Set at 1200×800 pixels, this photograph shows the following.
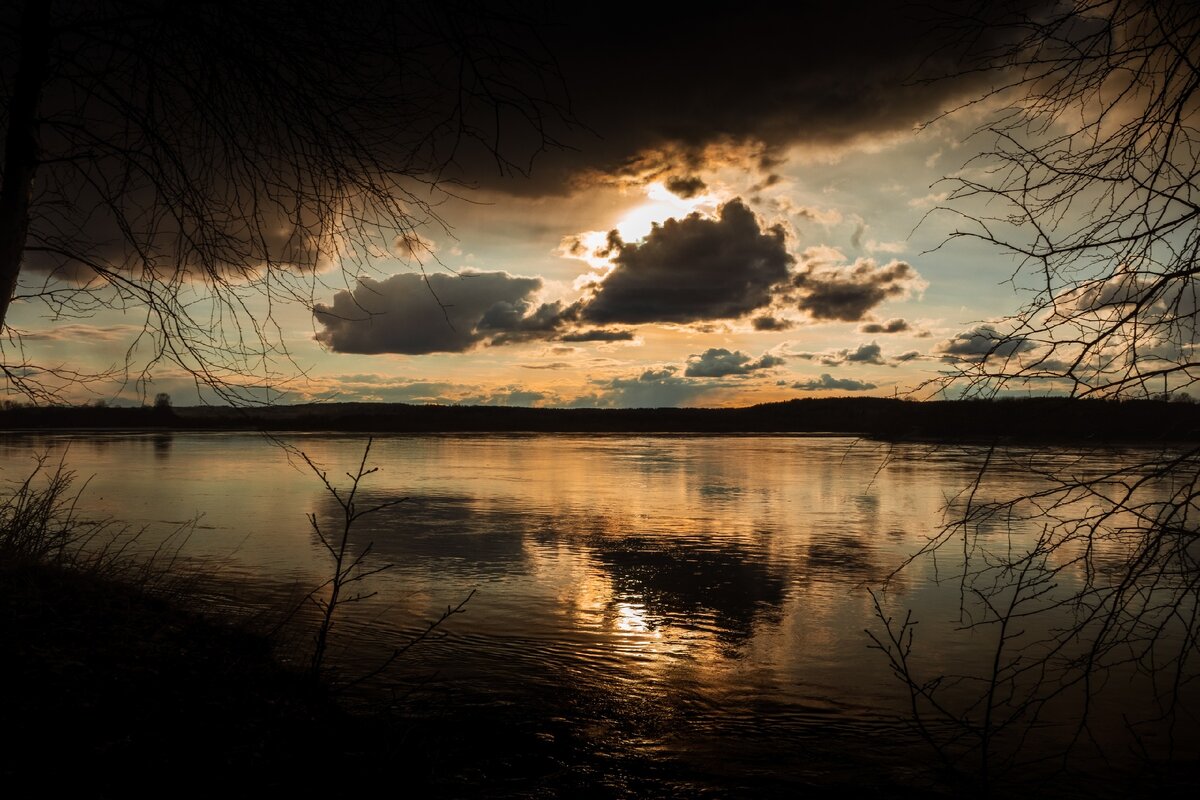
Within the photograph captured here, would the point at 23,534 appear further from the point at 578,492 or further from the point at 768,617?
the point at 578,492

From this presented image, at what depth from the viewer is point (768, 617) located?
10070 millimetres

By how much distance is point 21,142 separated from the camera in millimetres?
3729

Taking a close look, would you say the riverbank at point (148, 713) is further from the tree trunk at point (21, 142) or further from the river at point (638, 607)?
the tree trunk at point (21, 142)

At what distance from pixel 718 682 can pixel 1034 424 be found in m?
4.76

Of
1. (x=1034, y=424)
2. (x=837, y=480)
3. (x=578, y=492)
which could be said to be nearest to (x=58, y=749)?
(x=1034, y=424)

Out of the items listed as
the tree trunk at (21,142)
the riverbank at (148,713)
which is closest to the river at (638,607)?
the riverbank at (148,713)

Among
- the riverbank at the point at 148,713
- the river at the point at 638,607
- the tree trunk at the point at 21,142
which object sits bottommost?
the river at the point at 638,607

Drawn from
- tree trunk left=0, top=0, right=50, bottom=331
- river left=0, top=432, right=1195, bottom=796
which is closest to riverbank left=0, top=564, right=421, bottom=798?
river left=0, top=432, right=1195, bottom=796

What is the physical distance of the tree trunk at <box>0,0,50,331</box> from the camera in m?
3.65

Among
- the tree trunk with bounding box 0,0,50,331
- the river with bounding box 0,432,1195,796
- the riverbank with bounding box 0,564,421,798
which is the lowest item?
the river with bounding box 0,432,1195,796

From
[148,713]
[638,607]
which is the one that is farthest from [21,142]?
[638,607]

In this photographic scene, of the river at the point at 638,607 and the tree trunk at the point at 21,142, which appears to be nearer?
the tree trunk at the point at 21,142

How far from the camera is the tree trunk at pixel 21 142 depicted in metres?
3.65

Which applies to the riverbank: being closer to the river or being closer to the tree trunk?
the river
